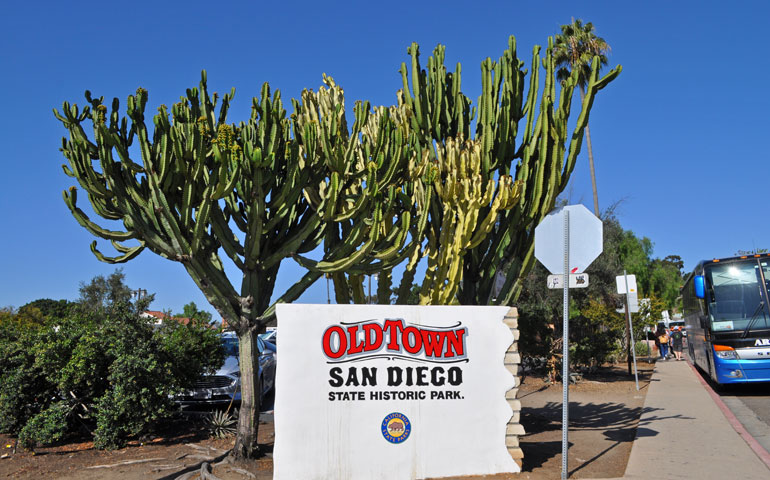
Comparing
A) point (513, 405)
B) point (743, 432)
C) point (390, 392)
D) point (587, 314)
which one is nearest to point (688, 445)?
point (743, 432)

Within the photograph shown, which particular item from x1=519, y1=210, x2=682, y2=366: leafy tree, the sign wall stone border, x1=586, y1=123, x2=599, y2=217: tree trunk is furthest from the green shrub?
x1=586, y1=123, x2=599, y2=217: tree trunk

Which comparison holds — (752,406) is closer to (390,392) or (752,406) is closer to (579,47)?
(390,392)

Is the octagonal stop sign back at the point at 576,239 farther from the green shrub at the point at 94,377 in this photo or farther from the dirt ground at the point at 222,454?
the green shrub at the point at 94,377

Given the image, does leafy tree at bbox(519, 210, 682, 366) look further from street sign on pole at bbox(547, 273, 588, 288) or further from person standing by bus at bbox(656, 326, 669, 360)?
street sign on pole at bbox(547, 273, 588, 288)

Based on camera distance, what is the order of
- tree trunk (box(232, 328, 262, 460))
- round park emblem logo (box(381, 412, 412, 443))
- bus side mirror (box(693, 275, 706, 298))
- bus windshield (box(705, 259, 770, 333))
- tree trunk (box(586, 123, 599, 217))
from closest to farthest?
1. round park emblem logo (box(381, 412, 412, 443))
2. tree trunk (box(232, 328, 262, 460))
3. bus windshield (box(705, 259, 770, 333))
4. bus side mirror (box(693, 275, 706, 298))
5. tree trunk (box(586, 123, 599, 217))

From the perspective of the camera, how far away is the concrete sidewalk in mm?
6816

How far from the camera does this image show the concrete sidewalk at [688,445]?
6.82 metres

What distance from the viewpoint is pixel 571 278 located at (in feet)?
21.9

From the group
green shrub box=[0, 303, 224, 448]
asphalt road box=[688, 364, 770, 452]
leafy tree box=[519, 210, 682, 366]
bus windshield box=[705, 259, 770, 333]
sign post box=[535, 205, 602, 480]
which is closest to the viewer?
sign post box=[535, 205, 602, 480]

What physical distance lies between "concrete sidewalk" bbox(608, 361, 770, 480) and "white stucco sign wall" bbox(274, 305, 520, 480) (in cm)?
189

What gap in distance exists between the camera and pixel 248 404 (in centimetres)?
703

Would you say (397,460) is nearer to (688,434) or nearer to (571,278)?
(571,278)

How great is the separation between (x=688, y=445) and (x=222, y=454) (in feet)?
21.4

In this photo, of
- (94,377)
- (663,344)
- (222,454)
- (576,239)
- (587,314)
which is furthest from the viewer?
(663,344)
